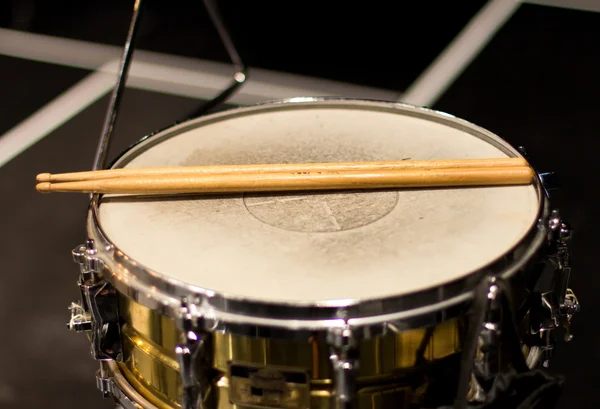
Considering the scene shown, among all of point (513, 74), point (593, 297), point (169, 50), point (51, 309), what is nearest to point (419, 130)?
point (593, 297)

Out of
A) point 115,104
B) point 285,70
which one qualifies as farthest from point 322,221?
point 285,70

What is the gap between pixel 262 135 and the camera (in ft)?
3.88

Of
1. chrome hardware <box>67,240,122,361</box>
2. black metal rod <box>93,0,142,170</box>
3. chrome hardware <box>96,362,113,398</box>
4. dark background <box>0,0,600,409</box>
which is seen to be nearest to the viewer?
chrome hardware <box>67,240,122,361</box>

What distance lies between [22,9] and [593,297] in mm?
2181

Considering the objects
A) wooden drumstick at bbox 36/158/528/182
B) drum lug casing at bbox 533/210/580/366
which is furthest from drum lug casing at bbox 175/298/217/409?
drum lug casing at bbox 533/210/580/366

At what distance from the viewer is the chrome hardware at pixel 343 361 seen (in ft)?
2.55

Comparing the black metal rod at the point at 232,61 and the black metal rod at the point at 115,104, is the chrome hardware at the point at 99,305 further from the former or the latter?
the black metal rod at the point at 232,61

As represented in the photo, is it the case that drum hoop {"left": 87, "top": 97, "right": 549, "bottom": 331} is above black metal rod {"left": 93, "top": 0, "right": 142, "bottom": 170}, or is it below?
below

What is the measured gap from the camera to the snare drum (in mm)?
796

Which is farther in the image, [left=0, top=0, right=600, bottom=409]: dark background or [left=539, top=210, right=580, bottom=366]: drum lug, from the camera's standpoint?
[left=0, top=0, right=600, bottom=409]: dark background

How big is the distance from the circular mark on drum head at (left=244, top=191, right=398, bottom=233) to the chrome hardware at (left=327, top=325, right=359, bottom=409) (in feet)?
0.58

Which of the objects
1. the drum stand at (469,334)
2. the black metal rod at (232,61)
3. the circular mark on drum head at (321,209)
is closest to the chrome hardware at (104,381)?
the drum stand at (469,334)

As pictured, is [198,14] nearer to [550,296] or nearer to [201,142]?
[201,142]

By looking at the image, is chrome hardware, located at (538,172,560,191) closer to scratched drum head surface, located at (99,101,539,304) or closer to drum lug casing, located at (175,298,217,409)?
scratched drum head surface, located at (99,101,539,304)
